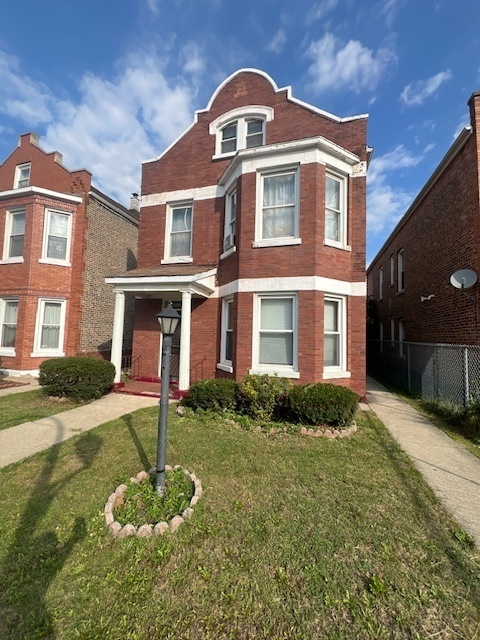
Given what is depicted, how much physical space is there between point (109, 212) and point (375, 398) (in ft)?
44.2

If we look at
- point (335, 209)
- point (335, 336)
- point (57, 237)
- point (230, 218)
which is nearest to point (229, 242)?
point (230, 218)

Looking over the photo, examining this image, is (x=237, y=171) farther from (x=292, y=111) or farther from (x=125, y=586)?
(x=125, y=586)

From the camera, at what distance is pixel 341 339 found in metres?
8.05

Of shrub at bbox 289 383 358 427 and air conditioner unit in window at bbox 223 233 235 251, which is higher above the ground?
air conditioner unit in window at bbox 223 233 235 251

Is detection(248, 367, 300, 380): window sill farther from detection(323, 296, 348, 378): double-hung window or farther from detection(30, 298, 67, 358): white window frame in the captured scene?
detection(30, 298, 67, 358): white window frame

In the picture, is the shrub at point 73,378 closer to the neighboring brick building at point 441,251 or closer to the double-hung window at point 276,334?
the double-hung window at point 276,334

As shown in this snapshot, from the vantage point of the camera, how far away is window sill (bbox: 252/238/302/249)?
7.69 meters

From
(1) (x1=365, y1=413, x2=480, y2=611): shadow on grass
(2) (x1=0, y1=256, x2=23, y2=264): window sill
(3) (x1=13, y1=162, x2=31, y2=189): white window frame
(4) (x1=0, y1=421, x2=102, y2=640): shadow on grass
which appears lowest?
(4) (x1=0, y1=421, x2=102, y2=640): shadow on grass

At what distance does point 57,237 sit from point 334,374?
11879 millimetres

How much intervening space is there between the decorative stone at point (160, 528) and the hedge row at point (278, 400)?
12.1 ft

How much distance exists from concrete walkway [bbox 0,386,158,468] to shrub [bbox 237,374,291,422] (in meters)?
2.76

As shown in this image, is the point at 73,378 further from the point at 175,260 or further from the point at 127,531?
the point at 127,531

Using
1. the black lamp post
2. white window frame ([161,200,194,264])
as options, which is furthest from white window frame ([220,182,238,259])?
the black lamp post

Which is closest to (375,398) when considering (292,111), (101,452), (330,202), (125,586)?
(330,202)
